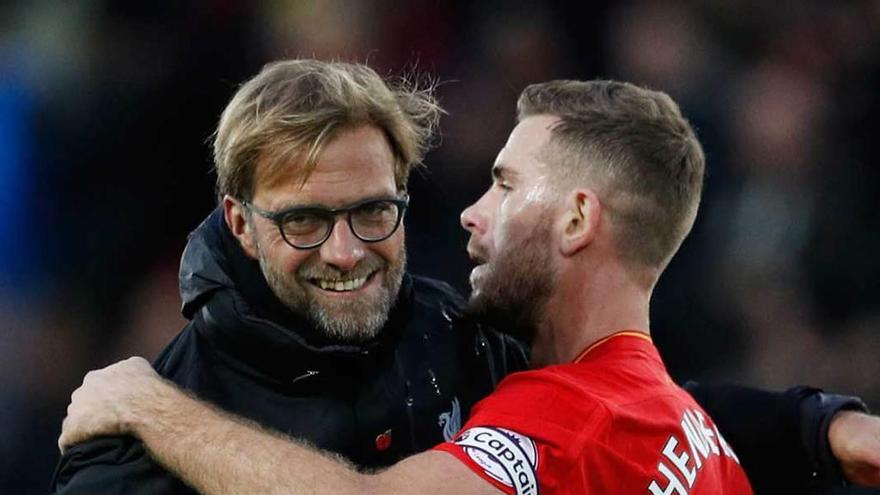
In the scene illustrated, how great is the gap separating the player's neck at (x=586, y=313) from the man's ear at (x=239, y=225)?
817mm

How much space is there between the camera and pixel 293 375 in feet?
11.1

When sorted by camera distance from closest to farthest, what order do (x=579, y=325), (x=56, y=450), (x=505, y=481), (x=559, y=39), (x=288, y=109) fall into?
(x=505, y=481)
(x=288, y=109)
(x=579, y=325)
(x=56, y=450)
(x=559, y=39)

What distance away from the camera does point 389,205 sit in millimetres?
3518

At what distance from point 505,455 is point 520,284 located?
0.69 meters

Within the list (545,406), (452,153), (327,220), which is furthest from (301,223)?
(452,153)

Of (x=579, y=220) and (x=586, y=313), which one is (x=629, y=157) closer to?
(x=579, y=220)

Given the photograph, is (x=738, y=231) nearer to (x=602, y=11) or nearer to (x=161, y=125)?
(x=602, y=11)

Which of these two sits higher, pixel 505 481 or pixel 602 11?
pixel 602 11

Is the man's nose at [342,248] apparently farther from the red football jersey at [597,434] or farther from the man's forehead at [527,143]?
the man's forehead at [527,143]

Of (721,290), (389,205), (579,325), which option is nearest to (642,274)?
(579,325)

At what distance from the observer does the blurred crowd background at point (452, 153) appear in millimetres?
6359

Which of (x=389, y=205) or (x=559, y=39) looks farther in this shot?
(x=559, y=39)

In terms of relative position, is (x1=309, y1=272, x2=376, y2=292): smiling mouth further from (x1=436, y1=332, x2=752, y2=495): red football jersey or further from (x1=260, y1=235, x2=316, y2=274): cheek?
(x1=436, y1=332, x2=752, y2=495): red football jersey

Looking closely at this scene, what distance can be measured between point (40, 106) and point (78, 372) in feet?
4.14
